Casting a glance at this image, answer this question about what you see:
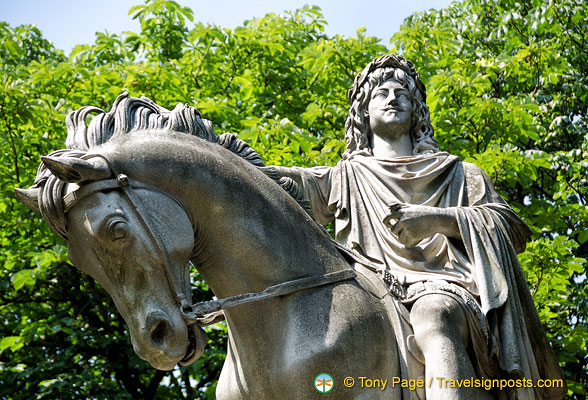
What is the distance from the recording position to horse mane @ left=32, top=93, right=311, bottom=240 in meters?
4.21

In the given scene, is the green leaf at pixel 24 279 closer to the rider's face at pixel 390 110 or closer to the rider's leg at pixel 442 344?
the rider's face at pixel 390 110

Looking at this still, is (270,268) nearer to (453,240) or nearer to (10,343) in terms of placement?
(453,240)

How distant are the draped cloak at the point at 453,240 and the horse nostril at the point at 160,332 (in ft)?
4.93

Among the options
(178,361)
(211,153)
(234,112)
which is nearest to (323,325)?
(178,361)

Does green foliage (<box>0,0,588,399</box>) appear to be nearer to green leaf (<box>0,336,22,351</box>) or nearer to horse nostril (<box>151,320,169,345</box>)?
green leaf (<box>0,336,22,351</box>)

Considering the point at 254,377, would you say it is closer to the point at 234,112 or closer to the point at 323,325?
the point at 323,325

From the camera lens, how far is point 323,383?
13.9 ft

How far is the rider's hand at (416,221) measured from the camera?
505cm

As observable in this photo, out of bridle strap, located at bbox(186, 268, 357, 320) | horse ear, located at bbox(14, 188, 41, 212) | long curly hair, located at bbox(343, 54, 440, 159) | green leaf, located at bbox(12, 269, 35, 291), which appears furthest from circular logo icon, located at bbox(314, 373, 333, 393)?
green leaf, located at bbox(12, 269, 35, 291)

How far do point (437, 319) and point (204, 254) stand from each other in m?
1.22

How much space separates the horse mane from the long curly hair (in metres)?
1.50

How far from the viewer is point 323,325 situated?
14.2ft

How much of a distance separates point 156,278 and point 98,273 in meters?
0.28

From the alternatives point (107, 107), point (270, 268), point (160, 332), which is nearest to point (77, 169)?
point (160, 332)
